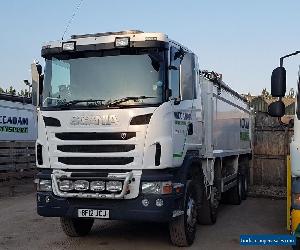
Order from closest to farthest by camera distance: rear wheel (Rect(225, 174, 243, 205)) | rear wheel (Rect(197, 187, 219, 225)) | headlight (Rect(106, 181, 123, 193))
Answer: headlight (Rect(106, 181, 123, 193))
rear wheel (Rect(197, 187, 219, 225))
rear wheel (Rect(225, 174, 243, 205))

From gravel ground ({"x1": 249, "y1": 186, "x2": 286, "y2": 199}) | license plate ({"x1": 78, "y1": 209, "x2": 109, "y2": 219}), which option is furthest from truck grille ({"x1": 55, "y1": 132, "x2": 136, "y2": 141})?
gravel ground ({"x1": 249, "y1": 186, "x2": 286, "y2": 199})

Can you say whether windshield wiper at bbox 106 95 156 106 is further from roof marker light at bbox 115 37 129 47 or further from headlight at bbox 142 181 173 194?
headlight at bbox 142 181 173 194

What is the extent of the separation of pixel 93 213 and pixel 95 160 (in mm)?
769

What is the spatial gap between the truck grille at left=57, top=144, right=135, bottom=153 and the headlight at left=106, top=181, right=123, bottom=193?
0.45 metres

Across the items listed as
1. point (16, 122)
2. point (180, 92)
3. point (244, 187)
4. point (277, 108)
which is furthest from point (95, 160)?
point (16, 122)

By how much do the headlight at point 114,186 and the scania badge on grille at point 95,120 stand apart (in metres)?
0.84

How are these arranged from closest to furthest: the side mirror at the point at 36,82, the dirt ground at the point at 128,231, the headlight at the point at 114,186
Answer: the headlight at the point at 114,186
the side mirror at the point at 36,82
the dirt ground at the point at 128,231

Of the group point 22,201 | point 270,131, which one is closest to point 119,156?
point 22,201

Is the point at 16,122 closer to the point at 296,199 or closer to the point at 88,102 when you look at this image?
the point at 88,102

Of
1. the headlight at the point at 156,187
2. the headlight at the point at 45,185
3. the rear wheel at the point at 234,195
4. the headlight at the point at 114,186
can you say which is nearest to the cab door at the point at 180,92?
the headlight at the point at 156,187

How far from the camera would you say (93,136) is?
20.3ft

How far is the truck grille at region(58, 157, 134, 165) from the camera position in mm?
6084

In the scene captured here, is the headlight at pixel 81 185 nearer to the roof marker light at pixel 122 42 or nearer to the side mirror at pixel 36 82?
the side mirror at pixel 36 82

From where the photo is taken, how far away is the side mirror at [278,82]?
19.0ft
